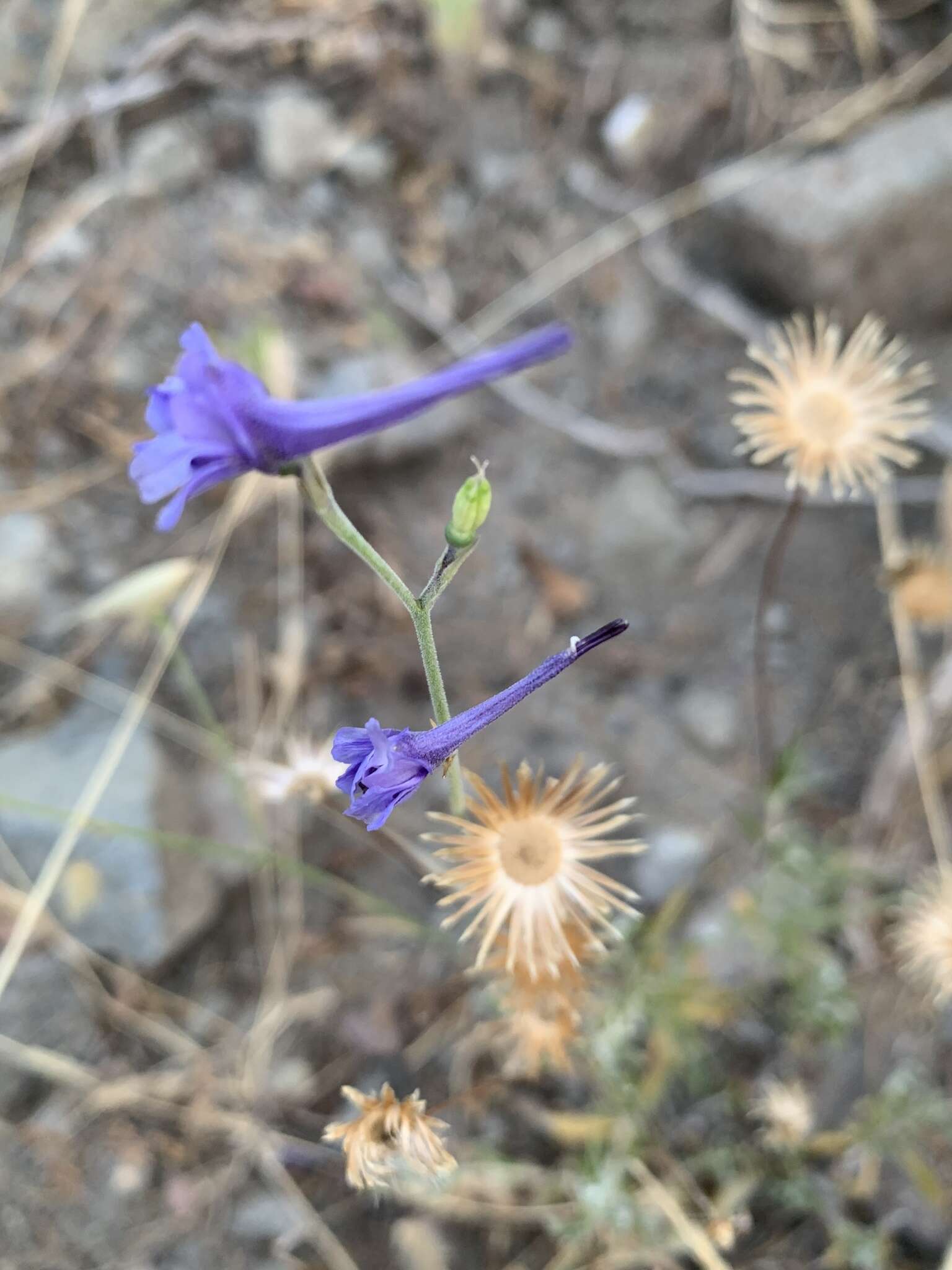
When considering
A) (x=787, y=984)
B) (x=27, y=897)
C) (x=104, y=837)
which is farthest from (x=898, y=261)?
(x=27, y=897)

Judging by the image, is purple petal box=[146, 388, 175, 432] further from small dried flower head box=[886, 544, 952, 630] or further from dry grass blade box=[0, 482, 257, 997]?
small dried flower head box=[886, 544, 952, 630]

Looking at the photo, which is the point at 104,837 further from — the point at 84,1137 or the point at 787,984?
the point at 787,984

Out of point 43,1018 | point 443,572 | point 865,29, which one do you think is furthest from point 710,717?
point 865,29

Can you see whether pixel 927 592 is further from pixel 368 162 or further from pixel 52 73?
pixel 52 73

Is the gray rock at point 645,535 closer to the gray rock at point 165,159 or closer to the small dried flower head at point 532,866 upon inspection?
the small dried flower head at point 532,866

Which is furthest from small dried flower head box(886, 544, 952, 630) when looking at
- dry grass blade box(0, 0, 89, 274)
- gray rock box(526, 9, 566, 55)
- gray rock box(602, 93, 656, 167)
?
dry grass blade box(0, 0, 89, 274)

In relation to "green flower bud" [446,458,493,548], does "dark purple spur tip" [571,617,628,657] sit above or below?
below
